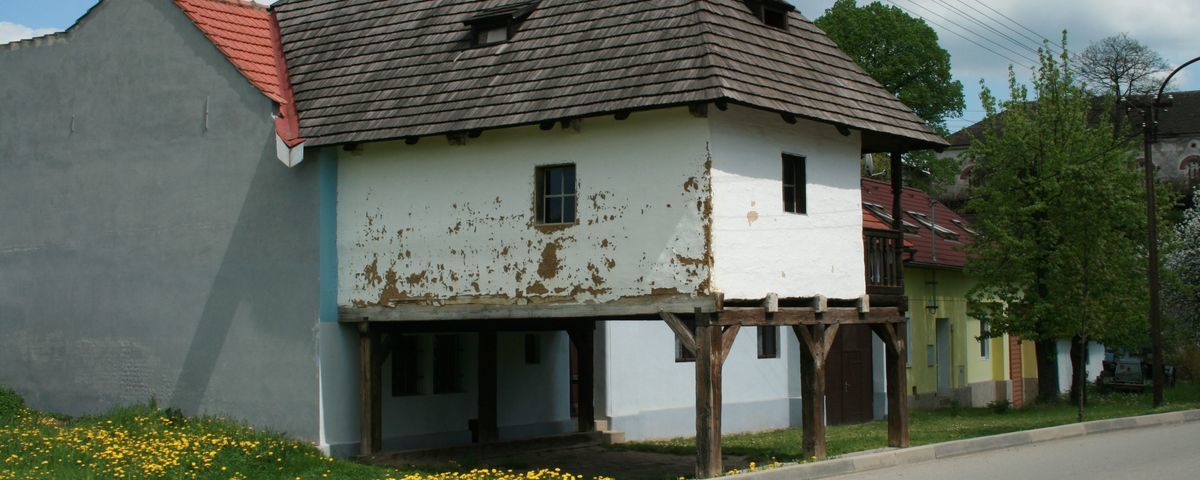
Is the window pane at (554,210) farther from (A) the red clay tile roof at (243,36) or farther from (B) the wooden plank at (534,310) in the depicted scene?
(A) the red clay tile roof at (243,36)

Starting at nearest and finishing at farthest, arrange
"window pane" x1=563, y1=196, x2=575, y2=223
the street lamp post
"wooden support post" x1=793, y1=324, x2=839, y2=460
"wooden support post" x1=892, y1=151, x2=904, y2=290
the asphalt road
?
the asphalt road, "window pane" x1=563, y1=196, x2=575, y2=223, "wooden support post" x1=793, y1=324, x2=839, y2=460, "wooden support post" x1=892, y1=151, x2=904, y2=290, the street lamp post

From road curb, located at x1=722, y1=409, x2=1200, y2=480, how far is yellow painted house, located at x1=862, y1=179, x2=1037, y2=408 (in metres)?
6.92

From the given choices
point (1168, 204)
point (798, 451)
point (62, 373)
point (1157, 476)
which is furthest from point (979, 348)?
point (62, 373)

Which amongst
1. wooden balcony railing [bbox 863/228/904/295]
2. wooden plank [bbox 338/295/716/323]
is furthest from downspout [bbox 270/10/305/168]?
wooden balcony railing [bbox 863/228/904/295]

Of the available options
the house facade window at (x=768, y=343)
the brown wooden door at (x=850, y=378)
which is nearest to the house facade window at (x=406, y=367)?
the house facade window at (x=768, y=343)

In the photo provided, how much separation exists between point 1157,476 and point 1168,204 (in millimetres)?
17582

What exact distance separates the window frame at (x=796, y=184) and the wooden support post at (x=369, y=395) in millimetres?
6118

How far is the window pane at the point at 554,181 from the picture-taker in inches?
678

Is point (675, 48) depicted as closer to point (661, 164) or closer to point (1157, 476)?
point (661, 164)

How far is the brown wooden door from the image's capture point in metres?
27.6

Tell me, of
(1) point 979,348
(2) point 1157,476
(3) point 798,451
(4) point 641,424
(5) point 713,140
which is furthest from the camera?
(1) point 979,348

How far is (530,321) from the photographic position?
20.8m

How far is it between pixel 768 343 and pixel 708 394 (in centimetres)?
1216

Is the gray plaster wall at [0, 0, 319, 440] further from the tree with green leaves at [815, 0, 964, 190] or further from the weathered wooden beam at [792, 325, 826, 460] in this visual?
the tree with green leaves at [815, 0, 964, 190]
